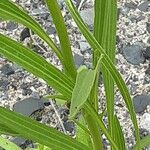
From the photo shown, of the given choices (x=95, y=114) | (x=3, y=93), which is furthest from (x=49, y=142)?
(x=3, y=93)

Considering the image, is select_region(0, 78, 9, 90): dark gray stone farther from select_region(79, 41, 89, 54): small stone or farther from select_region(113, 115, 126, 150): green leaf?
select_region(113, 115, 126, 150): green leaf

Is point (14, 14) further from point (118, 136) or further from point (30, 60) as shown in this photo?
point (118, 136)

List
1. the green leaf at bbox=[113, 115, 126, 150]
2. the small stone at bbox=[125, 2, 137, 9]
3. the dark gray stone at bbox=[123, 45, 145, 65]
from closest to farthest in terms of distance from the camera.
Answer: the green leaf at bbox=[113, 115, 126, 150] → the dark gray stone at bbox=[123, 45, 145, 65] → the small stone at bbox=[125, 2, 137, 9]

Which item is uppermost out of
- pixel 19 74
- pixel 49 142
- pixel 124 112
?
pixel 19 74

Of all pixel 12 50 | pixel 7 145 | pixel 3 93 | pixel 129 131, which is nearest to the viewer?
pixel 12 50

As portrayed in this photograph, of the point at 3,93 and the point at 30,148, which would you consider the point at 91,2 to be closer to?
the point at 3,93

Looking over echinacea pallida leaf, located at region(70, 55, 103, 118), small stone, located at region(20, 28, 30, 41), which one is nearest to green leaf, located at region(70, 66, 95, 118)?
echinacea pallida leaf, located at region(70, 55, 103, 118)

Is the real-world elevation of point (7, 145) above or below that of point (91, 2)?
below
